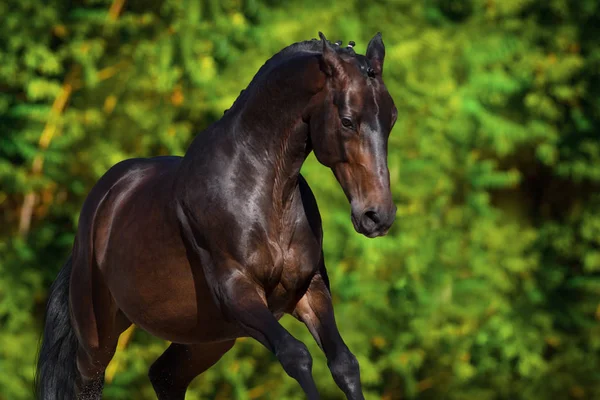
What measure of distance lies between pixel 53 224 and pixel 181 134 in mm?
1898

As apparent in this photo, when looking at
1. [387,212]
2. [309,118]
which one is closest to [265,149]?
[309,118]

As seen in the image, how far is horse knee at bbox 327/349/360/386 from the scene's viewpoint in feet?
16.8

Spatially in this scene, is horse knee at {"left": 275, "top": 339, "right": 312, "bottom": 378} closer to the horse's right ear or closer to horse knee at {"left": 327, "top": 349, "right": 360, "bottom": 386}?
horse knee at {"left": 327, "top": 349, "right": 360, "bottom": 386}

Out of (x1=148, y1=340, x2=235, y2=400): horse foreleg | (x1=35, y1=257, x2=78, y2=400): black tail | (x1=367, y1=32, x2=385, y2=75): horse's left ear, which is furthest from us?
(x1=35, y1=257, x2=78, y2=400): black tail

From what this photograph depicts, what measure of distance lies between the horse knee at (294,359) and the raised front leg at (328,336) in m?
0.18

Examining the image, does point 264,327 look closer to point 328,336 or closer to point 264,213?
point 328,336

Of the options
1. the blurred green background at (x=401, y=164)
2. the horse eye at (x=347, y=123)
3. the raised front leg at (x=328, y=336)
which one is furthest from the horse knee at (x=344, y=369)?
the blurred green background at (x=401, y=164)

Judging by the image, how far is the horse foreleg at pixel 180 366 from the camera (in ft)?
21.3

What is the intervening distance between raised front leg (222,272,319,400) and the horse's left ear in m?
1.00

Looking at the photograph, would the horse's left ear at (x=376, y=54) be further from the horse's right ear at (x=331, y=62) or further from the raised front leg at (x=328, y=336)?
the raised front leg at (x=328, y=336)

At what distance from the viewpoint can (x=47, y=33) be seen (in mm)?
15031

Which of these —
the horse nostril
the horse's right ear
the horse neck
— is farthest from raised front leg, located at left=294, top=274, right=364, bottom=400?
the horse's right ear

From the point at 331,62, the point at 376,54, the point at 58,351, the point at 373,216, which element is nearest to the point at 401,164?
the point at 58,351

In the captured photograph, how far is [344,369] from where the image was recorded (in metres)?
5.15
